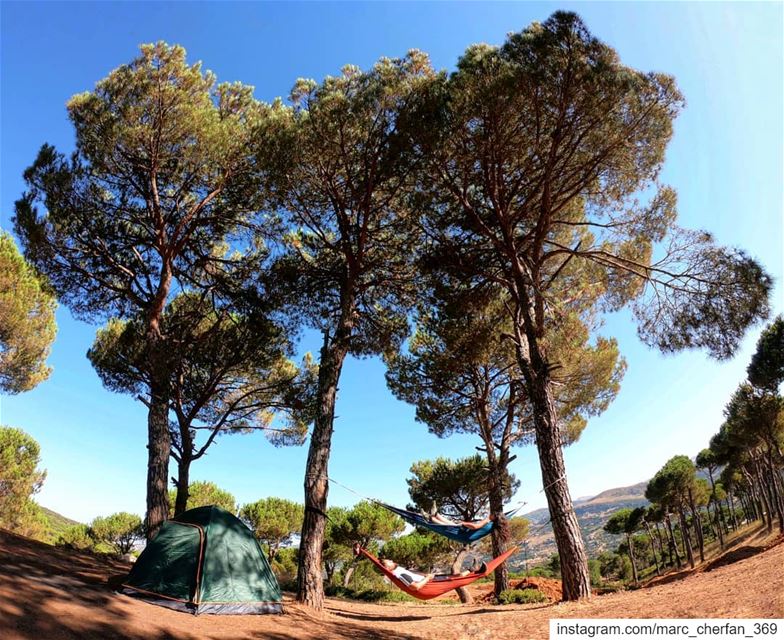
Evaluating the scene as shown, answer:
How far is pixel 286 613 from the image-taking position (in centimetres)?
565

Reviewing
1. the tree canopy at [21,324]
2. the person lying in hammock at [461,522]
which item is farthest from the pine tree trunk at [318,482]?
the tree canopy at [21,324]

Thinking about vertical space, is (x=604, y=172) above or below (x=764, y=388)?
above

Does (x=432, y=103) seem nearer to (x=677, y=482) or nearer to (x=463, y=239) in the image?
(x=463, y=239)

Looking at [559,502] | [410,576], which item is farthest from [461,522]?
[559,502]

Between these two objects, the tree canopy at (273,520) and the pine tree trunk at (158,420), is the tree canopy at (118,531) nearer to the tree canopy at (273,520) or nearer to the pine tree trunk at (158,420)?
the tree canopy at (273,520)

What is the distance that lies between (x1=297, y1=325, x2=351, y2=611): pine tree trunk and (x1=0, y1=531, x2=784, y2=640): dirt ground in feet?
1.22

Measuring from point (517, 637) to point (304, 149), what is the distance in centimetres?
769

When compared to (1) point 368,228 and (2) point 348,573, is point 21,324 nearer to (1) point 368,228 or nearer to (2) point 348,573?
(1) point 368,228

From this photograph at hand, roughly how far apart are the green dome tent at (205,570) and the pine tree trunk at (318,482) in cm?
65

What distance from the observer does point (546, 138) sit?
753cm

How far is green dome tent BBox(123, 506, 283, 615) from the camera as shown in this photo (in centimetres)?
514

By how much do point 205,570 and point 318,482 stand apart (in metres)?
2.00

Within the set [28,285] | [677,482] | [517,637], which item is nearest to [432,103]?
[517,637]

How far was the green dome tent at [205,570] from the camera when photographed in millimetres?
5145
